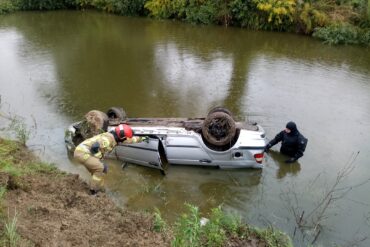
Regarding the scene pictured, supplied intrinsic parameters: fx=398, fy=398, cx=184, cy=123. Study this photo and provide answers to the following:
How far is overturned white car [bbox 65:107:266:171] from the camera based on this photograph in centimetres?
876

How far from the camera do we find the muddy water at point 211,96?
27.0ft

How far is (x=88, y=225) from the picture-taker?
600cm

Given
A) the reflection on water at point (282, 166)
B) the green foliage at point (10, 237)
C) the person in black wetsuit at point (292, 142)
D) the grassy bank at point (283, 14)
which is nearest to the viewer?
the green foliage at point (10, 237)

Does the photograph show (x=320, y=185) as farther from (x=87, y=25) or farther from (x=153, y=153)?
(x=87, y=25)

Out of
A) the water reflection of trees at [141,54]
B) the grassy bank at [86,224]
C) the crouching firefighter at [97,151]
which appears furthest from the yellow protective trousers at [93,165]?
the water reflection of trees at [141,54]

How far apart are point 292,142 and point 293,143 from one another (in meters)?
0.04

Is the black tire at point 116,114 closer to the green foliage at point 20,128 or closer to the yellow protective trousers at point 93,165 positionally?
the green foliage at point 20,128

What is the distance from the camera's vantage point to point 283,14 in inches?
847

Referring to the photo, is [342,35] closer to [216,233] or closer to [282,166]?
[282,166]

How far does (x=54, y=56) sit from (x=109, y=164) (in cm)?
1009

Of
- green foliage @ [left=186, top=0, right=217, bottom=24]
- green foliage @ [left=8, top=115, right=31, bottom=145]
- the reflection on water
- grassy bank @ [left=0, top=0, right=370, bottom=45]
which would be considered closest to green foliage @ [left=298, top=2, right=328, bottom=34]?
grassy bank @ [left=0, top=0, right=370, bottom=45]

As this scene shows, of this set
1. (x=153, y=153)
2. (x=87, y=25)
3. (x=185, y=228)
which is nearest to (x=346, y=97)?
(x=153, y=153)

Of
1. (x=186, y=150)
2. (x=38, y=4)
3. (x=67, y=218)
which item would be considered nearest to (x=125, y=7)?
(x=38, y=4)

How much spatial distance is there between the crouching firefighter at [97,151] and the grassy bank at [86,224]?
1.44 ft
